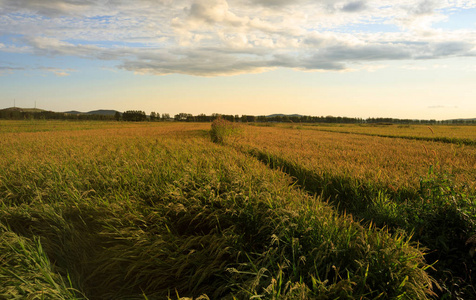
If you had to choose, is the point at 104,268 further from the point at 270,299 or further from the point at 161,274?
the point at 270,299

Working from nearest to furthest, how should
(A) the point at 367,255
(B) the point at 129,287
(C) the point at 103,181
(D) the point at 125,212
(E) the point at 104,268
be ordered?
1. (A) the point at 367,255
2. (B) the point at 129,287
3. (E) the point at 104,268
4. (D) the point at 125,212
5. (C) the point at 103,181

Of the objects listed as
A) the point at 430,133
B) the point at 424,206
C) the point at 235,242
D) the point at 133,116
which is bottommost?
the point at 235,242

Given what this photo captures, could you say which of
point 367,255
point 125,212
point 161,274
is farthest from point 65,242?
point 367,255

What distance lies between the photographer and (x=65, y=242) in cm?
340

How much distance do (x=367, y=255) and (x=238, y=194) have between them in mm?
1762

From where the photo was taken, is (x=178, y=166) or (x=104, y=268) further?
(x=178, y=166)

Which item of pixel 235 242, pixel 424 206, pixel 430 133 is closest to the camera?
pixel 235 242

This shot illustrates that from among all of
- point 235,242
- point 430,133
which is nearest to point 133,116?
point 430,133

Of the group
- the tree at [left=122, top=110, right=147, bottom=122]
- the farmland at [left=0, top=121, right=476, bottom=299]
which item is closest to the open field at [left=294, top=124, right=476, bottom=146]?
the farmland at [left=0, top=121, right=476, bottom=299]

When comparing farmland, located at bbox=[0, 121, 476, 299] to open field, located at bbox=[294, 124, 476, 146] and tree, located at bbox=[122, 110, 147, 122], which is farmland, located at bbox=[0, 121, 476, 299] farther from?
tree, located at bbox=[122, 110, 147, 122]

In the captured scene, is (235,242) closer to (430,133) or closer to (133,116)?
(430,133)

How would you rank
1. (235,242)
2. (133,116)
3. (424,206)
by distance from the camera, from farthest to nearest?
(133,116)
(424,206)
(235,242)

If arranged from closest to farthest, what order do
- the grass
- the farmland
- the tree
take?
the farmland
the grass
the tree

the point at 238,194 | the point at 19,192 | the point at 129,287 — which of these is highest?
the point at 238,194
